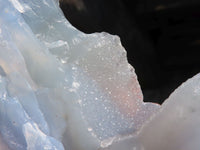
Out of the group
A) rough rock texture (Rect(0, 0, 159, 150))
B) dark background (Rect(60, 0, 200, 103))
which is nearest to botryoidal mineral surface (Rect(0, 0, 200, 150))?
rough rock texture (Rect(0, 0, 159, 150))

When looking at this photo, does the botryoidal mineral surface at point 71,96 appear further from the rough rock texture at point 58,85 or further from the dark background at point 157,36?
the dark background at point 157,36

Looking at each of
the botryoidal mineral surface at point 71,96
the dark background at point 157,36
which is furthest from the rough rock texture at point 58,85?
the dark background at point 157,36

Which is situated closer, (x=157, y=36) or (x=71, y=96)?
(x=71, y=96)

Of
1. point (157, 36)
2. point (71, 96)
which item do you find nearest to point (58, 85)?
point (71, 96)

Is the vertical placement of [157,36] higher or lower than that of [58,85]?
lower

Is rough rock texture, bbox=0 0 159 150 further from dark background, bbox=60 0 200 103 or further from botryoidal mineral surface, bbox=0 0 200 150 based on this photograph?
dark background, bbox=60 0 200 103

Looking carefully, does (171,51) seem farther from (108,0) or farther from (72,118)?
(72,118)

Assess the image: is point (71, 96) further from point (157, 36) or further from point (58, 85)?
point (157, 36)
